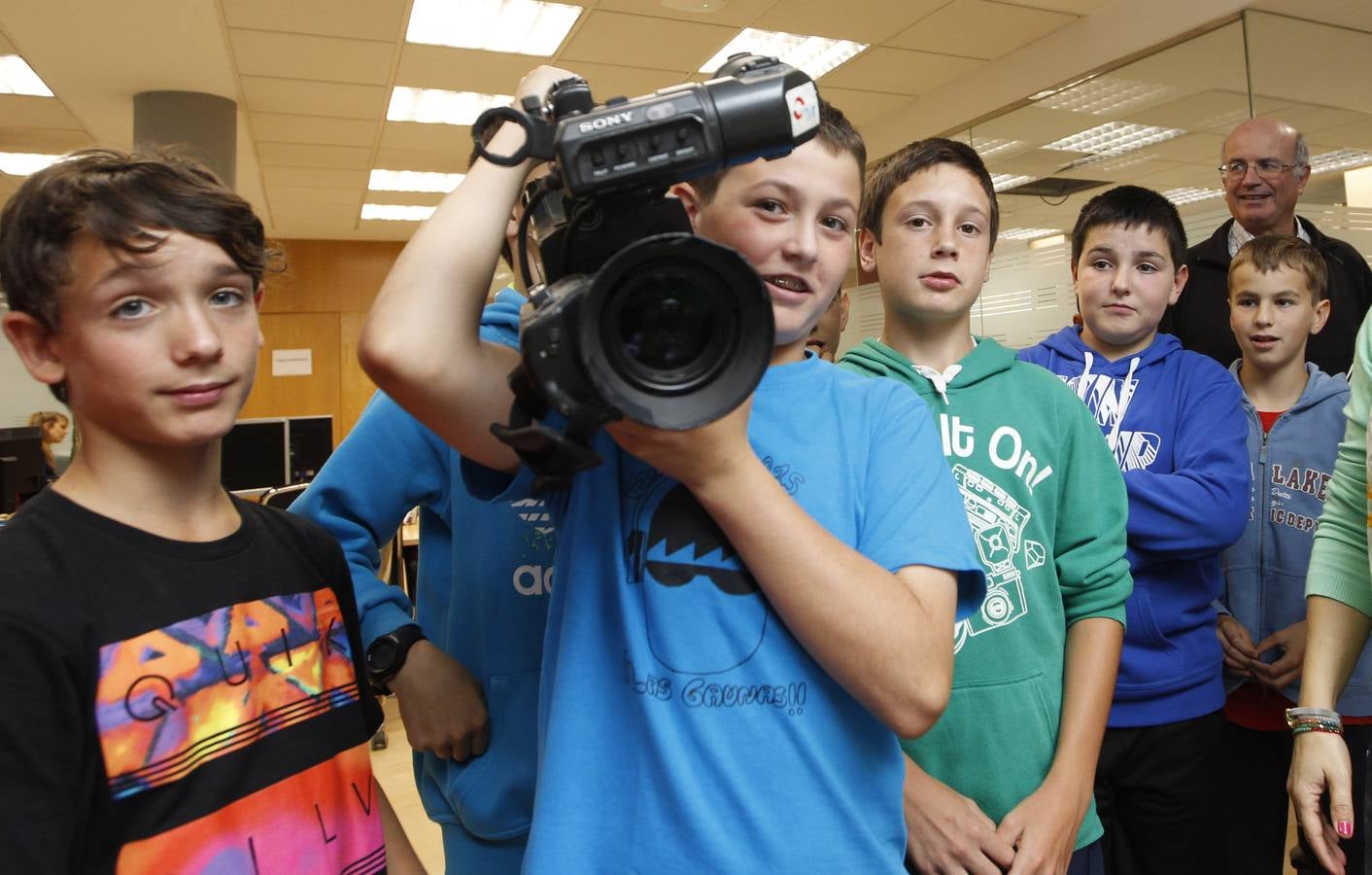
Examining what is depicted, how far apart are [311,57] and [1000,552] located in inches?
171

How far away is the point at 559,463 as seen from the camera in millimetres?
584

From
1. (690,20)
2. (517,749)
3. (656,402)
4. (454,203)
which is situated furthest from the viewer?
(690,20)

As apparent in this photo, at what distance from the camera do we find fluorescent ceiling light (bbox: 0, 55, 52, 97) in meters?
4.32

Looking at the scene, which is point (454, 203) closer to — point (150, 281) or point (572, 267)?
point (572, 267)

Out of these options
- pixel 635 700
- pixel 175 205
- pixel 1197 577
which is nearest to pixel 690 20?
pixel 1197 577

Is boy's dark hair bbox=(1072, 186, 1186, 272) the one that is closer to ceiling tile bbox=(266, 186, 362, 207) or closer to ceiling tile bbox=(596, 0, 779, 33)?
ceiling tile bbox=(596, 0, 779, 33)

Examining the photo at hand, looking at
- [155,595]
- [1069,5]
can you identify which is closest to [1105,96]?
[1069,5]

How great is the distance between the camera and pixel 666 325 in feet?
2.00

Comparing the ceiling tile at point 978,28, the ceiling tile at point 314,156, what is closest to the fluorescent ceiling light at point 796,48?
the ceiling tile at point 978,28

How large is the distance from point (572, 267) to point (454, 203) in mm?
118

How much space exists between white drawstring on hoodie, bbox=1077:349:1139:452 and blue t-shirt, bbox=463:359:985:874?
95cm

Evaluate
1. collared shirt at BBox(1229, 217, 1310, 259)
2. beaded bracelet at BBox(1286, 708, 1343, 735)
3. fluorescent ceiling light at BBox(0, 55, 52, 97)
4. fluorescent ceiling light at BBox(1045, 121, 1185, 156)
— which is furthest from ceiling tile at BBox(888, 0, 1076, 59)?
fluorescent ceiling light at BBox(0, 55, 52, 97)

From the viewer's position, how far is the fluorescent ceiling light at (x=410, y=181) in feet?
21.7

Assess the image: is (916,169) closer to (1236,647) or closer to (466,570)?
(466,570)
